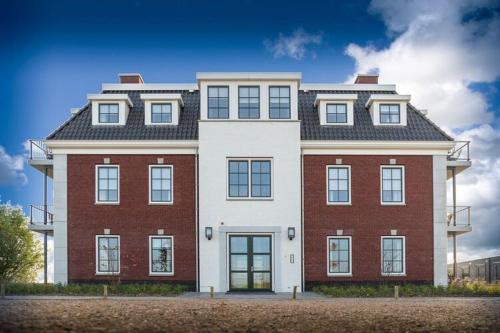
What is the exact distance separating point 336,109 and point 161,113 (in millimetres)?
7863

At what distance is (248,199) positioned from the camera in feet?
96.8

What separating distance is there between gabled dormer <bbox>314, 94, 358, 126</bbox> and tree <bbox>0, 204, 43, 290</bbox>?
1697 centimetres

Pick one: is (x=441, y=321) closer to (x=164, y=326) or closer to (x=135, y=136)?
(x=164, y=326)

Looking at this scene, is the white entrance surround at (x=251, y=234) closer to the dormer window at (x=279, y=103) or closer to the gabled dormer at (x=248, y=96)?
the gabled dormer at (x=248, y=96)

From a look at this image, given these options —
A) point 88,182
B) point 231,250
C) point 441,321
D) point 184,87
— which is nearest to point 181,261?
point 231,250

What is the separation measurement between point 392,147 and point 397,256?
4703 mm

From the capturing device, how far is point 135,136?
3047 cm

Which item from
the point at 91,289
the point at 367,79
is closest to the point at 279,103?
the point at 367,79

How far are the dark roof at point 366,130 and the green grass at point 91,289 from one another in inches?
349

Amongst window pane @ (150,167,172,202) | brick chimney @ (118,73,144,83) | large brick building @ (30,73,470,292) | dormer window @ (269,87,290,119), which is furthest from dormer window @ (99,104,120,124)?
dormer window @ (269,87,290,119)

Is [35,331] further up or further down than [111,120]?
further down

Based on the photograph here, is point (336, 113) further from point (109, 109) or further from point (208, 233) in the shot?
point (109, 109)

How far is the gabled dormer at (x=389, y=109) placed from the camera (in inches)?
1232

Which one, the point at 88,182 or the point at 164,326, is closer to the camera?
the point at 164,326
